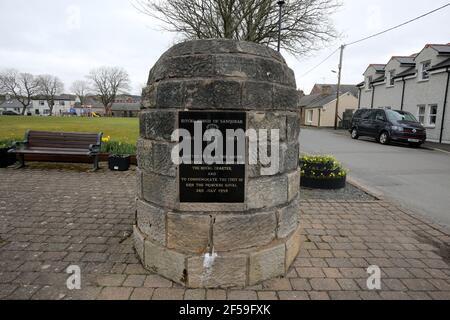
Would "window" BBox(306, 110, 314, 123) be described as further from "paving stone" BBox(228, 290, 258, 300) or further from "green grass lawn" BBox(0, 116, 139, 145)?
"paving stone" BBox(228, 290, 258, 300)

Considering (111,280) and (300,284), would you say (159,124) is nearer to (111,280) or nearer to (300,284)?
(111,280)

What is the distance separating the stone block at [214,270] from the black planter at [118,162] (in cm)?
595

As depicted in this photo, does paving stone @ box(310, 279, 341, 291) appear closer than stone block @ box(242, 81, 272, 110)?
No

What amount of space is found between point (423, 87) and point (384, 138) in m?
6.15

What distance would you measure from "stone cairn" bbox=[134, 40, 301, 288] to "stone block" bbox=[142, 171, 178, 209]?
0.03 ft

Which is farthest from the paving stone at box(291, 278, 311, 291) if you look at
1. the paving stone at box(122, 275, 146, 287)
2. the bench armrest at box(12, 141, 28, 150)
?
the bench armrest at box(12, 141, 28, 150)

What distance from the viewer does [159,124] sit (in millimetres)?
2990

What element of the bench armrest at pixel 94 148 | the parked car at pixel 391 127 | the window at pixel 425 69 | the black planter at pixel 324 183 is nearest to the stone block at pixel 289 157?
the black planter at pixel 324 183

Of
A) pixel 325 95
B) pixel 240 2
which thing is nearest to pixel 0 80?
pixel 325 95

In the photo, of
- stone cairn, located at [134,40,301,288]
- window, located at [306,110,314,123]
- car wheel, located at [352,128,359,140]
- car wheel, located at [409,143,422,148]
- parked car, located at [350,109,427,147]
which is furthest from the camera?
window, located at [306,110,314,123]

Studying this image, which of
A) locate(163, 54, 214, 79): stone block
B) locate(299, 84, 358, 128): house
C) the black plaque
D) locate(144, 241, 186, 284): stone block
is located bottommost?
locate(144, 241, 186, 284): stone block

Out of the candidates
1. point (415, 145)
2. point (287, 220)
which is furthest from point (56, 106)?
point (287, 220)

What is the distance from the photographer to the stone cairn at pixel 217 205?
2809 millimetres

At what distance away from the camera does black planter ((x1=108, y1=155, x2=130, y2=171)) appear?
8.18 m
